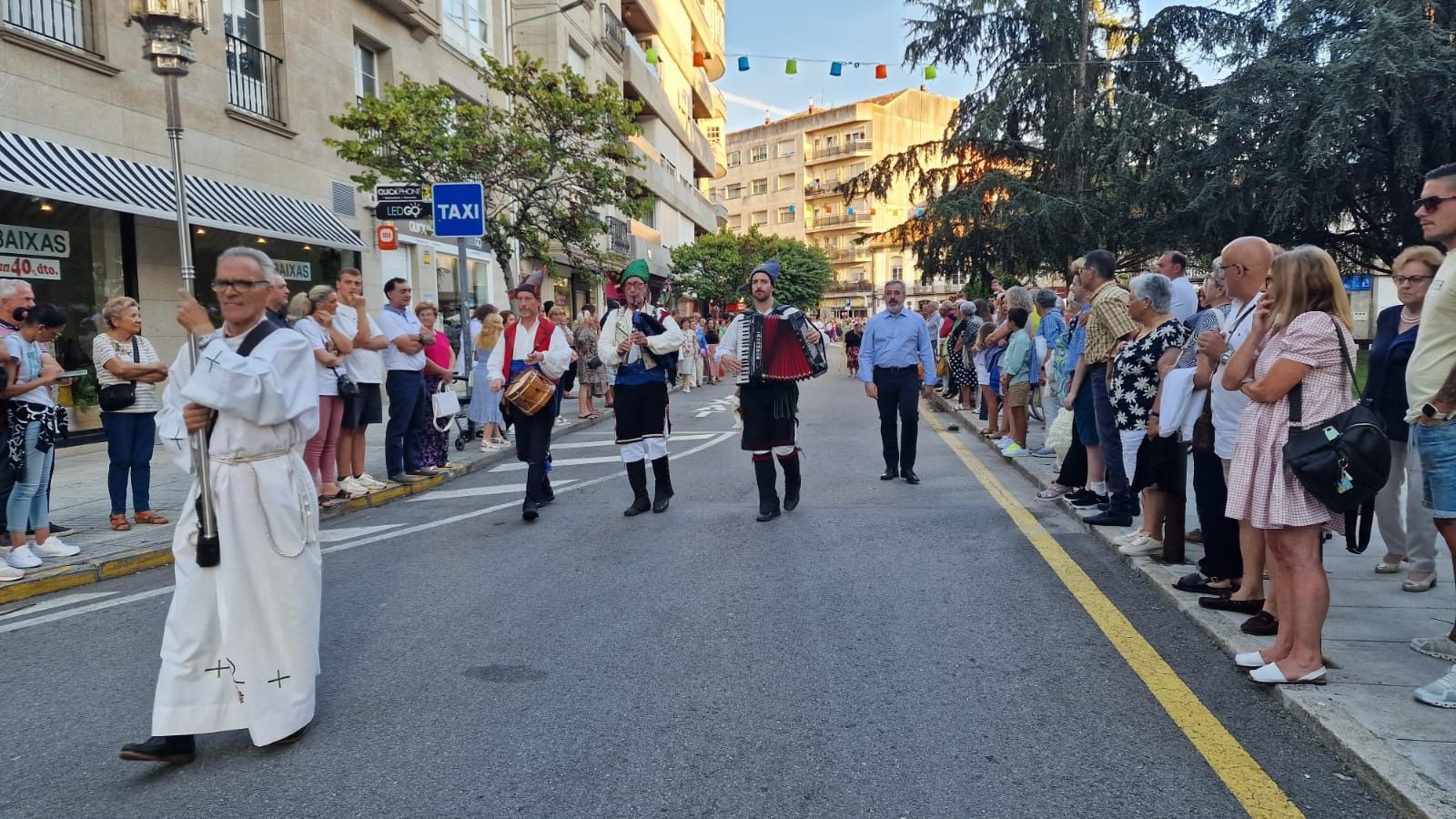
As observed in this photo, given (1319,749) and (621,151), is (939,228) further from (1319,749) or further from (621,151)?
(1319,749)

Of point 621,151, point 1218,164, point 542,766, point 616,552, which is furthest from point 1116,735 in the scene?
point 1218,164

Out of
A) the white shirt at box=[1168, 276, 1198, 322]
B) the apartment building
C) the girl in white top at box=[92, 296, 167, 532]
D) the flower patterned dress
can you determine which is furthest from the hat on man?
the apartment building

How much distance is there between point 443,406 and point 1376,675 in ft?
28.2

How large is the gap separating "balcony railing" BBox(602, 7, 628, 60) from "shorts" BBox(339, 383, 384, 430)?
28.0 metres

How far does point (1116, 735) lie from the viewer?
139 inches

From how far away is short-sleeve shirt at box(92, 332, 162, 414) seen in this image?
23.9 feet

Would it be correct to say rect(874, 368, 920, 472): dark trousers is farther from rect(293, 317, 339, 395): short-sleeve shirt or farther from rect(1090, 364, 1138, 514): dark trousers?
rect(293, 317, 339, 395): short-sleeve shirt

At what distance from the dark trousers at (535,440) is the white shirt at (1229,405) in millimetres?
4970

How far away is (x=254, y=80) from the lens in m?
16.2

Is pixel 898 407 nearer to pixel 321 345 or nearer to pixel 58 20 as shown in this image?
pixel 321 345

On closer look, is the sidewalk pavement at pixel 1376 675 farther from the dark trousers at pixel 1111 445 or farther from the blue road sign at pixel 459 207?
the blue road sign at pixel 459 207

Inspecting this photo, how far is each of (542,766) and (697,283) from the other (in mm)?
41149

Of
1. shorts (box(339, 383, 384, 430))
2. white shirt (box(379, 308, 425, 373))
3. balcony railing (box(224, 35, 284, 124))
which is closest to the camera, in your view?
shorts (box(339, 383, 384, 430))

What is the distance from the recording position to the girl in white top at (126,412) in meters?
7.32
